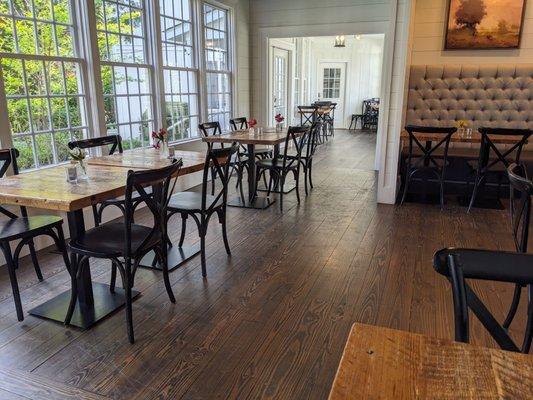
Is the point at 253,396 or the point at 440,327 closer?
the point at 253,396

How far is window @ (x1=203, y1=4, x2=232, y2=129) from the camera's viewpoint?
5.57 metres

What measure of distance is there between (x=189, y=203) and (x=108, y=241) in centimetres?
82

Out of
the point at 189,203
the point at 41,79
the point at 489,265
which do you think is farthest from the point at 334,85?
the point at 489,265

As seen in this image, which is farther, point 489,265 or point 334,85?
point 334,85

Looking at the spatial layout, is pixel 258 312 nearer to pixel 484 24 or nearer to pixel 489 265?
pixel 489 265

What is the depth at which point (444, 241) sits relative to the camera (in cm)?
345

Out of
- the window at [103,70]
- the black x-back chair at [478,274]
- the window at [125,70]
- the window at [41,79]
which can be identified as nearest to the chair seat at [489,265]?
the black x-back chair at [478,274]

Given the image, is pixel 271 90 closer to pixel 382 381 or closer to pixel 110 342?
pixel 110 342

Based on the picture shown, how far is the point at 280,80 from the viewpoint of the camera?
7.90 meters

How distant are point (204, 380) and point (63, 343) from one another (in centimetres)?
79

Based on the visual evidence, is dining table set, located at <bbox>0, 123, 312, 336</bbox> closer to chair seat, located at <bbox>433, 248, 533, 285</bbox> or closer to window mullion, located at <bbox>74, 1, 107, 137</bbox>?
window mullion, located at <bbox>74, 1, 107, 137</bbox>

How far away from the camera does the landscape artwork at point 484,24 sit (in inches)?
184

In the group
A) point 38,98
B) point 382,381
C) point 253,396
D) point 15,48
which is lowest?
point 253,396

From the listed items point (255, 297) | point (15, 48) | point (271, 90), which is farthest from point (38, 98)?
point (271, 90)
